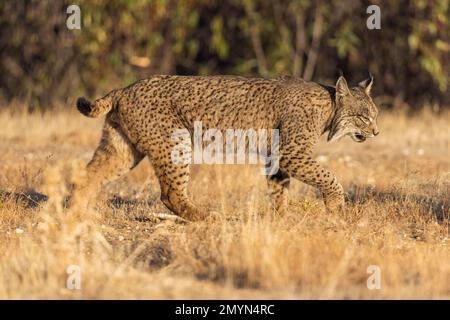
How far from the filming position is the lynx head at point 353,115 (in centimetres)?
823

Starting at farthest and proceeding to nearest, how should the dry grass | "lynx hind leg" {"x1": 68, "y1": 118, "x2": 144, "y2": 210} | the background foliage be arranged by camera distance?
the background foliage → "lynx hind leg" {"x1": 68, "y1": 118, "x2": 144, "y2": 210} → the dry grass

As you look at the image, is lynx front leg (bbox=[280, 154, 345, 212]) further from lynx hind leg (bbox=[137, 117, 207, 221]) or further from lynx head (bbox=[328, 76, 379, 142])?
lynx hind leg (bbox=[137, 117, 207, 221])

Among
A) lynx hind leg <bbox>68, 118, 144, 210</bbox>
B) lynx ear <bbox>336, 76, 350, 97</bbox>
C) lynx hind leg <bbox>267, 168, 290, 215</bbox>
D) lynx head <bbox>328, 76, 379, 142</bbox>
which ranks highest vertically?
lynx ear <bbox>336, 76, 350, 97</bbox>

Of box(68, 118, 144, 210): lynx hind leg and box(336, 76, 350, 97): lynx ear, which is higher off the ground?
box(336, 76, 350, 97): lynx ear

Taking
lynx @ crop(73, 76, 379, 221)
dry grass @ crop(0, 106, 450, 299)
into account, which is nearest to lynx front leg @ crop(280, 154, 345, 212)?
lynx @ crop(73, 76, 379, 221)

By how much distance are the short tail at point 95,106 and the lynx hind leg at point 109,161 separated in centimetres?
17

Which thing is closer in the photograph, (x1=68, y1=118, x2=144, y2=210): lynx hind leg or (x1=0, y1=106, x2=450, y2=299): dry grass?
(x1=0, y1=106, x2=450, y2=299): dry grass

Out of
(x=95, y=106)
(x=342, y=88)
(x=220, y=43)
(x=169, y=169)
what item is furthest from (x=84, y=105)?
(x=220, y=43)

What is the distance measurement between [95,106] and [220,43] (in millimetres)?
9441

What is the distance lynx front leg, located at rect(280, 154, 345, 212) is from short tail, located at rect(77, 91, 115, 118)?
1558mm

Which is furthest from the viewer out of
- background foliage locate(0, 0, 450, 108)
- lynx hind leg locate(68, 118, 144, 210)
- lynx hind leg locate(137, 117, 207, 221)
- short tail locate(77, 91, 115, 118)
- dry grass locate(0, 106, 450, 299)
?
background foliage locate(0, 0, 450, 108)

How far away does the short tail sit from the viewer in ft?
26.0

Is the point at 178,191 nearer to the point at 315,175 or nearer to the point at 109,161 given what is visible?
the point at 109,161

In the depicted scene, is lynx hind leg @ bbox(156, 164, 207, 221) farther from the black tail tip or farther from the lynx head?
the lynx head
